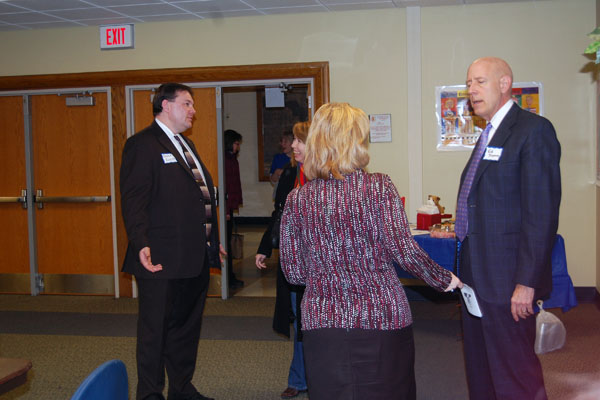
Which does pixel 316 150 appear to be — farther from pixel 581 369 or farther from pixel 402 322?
pixel 581 369

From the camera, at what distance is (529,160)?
7.33 ft

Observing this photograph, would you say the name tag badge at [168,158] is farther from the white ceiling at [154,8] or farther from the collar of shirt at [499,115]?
the white ceiling at [154,8]

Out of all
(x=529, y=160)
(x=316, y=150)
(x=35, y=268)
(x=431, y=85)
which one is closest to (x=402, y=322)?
(x=316, y=150)

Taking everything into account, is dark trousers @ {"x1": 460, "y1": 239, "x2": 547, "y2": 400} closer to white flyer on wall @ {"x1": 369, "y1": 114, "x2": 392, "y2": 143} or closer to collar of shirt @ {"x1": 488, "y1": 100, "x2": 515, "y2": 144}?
collar of shirt @ {"x1": 488, "y1": 100, "x2": 515, "y2": 144}

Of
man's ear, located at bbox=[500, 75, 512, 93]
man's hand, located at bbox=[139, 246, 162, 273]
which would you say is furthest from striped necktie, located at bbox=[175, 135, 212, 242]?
man's ear, located at bbox=[500, 75, 512, 93]

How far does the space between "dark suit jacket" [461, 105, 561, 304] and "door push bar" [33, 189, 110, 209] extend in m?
4.57

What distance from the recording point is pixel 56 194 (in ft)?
20.5

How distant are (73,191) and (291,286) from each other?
3.89 meters

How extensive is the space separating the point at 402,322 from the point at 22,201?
5.42 m

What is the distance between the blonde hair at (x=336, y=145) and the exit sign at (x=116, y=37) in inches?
170

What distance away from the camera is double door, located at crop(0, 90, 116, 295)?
20.1 ft

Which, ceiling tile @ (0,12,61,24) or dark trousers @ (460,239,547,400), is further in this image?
ceiling tile @ (0,12,61,24)

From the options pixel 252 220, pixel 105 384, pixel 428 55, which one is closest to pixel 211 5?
pixel 428 55

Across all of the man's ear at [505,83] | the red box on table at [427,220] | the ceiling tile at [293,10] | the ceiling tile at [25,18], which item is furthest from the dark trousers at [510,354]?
the ceiling tile at [25,18]
